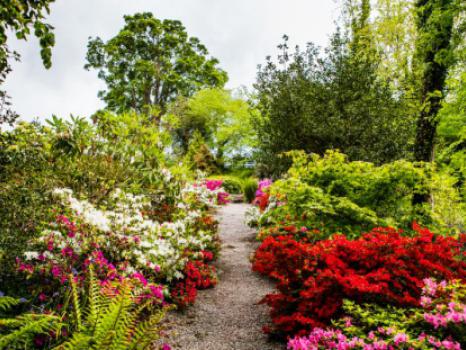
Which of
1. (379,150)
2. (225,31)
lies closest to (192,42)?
(225,31)

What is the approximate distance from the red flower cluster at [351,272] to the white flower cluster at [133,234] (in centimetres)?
136

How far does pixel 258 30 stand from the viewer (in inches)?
262

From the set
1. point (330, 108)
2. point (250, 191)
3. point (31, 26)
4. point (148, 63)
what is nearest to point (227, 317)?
point (31, 26)

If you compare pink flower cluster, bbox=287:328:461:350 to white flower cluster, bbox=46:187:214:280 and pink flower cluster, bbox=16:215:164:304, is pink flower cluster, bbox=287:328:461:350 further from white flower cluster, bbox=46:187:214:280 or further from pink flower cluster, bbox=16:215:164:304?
white flower cluster, bbox=46:187:214:280

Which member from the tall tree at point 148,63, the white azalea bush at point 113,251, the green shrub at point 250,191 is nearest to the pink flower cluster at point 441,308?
the white azalea bush at point 113,251

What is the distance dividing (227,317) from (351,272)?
1676mm

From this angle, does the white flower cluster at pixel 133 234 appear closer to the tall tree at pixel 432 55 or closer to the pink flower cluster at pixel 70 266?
the pink flower cluster at pixel 70 266

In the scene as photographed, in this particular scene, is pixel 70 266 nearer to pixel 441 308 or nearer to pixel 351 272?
pixel 351 272

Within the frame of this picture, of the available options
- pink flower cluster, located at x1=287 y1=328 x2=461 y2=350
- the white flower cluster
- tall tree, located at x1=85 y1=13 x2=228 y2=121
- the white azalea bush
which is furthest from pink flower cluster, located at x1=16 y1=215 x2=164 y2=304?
tall tree, located at x1=85 y1=13 x2=228 y2=121

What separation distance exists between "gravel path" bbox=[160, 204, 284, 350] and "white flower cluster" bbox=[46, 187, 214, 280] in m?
0.58

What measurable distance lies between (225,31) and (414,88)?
6479 millimetres

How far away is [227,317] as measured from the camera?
3.71m

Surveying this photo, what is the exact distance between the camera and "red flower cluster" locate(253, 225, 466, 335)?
2.67 meters

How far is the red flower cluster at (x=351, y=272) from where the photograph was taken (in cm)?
267
